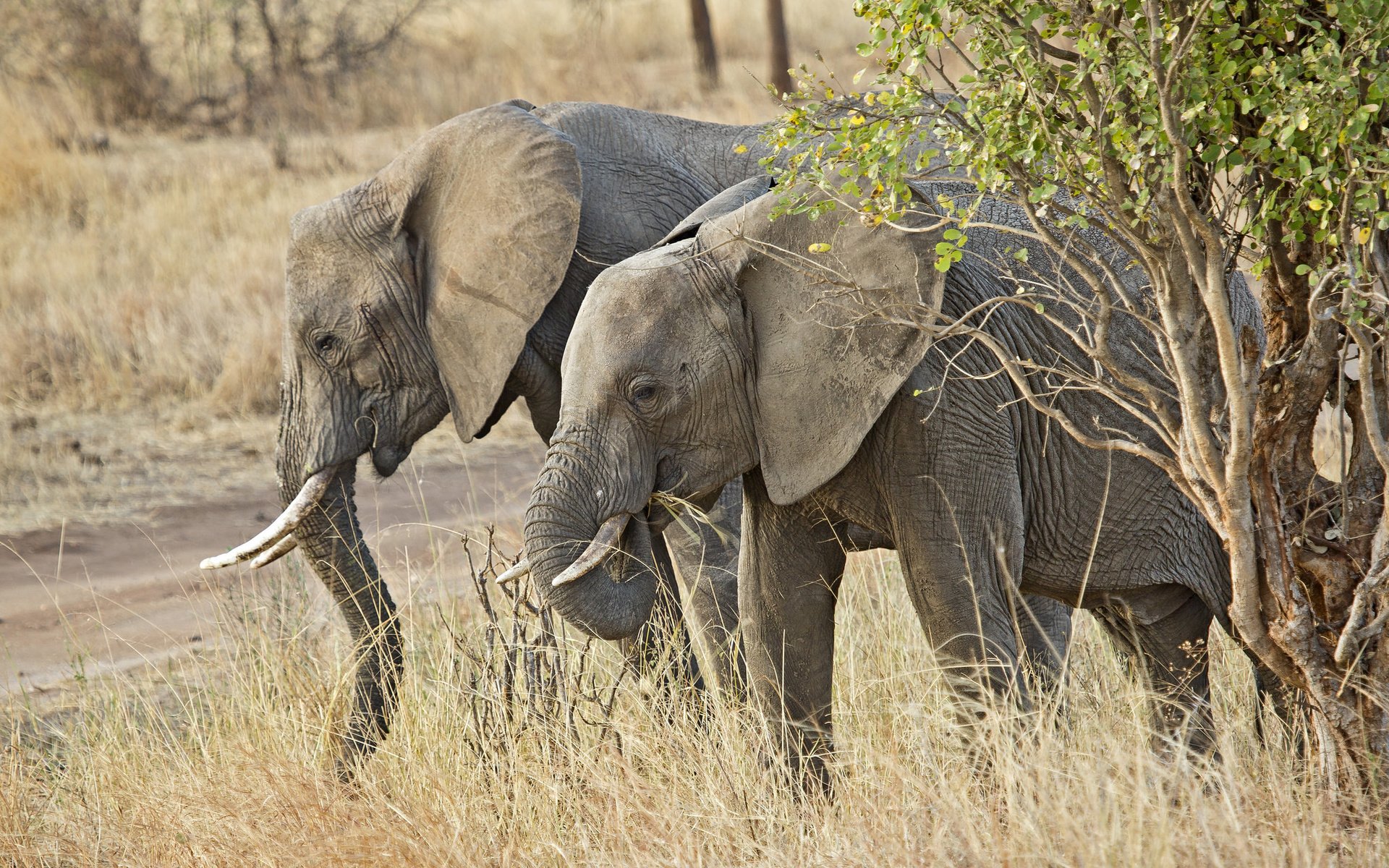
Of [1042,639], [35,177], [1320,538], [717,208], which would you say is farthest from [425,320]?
[35,177]

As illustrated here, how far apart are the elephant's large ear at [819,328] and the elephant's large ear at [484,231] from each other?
1.29 m

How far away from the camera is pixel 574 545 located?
3.43 meters

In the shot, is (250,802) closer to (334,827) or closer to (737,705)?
(334,827)

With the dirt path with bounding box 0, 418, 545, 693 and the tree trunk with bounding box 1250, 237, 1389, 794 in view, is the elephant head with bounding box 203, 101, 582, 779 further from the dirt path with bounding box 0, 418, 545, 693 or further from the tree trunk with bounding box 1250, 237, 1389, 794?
the tree trunk with bounding box 1250, 237, 1389, 794

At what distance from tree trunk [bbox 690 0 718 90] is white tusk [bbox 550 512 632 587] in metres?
16.5

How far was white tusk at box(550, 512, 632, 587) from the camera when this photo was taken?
3367 millimetres

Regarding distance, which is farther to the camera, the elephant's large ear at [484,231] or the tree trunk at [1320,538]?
the elephant's large ear at [484,231]

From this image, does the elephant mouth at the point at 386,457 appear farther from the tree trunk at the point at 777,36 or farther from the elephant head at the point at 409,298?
the tree trunk at the point at 777,36

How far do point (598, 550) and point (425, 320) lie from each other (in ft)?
5.76

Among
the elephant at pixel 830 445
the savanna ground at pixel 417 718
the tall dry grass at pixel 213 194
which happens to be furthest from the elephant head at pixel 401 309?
the tall dry grass at pixel 213 194

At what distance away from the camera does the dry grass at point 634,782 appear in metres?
2.98

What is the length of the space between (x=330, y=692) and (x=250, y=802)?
37.1 inches

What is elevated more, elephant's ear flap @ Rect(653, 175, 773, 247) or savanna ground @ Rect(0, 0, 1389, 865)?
elephant's ear flap @ Rect(653, 175, 773, 247)

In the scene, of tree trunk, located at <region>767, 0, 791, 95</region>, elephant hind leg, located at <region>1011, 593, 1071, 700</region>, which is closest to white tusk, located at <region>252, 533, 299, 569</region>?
elephant hind leg, located at <region>1011, 593, 1071, 700</region>
